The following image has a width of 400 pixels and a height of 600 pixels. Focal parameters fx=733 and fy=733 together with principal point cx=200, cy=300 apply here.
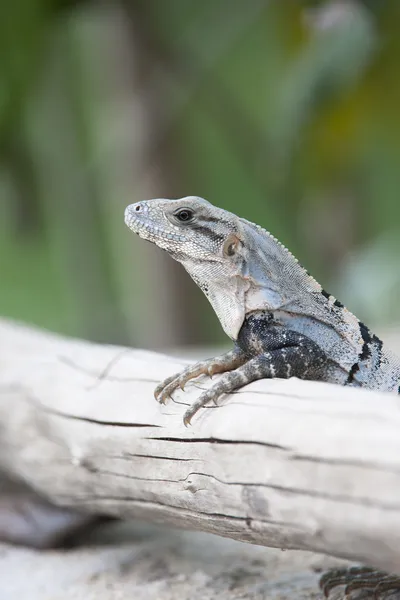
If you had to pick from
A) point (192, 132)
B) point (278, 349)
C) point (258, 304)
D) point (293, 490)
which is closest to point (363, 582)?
point (293, 490)

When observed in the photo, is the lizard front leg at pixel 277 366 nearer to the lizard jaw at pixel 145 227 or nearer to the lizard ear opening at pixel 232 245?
the lizard ear opening at pixel 232 245

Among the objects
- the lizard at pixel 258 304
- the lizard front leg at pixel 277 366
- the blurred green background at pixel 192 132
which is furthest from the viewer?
the blurred green background at pixel 192 132

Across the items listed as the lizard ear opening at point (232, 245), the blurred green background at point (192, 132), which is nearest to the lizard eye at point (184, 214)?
the lizard ear opening at point (232, 245)

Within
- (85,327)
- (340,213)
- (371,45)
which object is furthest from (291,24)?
(85,327)

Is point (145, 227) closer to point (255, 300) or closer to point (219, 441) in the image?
point (255, 300)

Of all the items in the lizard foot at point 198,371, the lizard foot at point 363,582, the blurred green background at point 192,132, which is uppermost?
the blurred green background at point 192,132

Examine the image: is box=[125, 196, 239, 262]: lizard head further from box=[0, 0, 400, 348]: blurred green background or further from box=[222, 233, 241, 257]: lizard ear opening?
box=[0, 0, 400, 348]: blurred green background

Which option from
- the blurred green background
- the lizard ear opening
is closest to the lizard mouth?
the lizard ear opening
